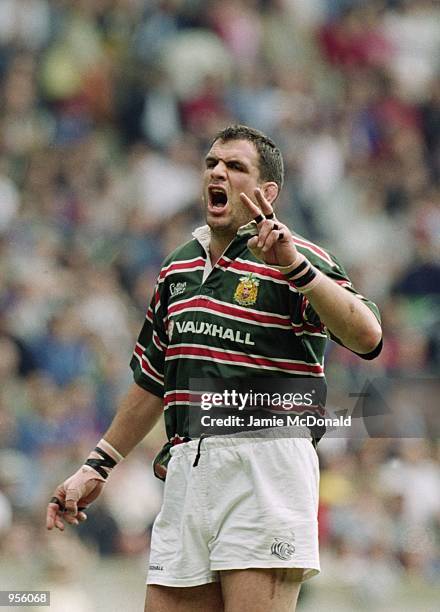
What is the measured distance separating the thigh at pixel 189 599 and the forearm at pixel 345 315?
2.66 ft

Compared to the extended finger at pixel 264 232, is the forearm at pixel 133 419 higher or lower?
lower

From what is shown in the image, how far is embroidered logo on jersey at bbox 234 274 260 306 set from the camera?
342 cm

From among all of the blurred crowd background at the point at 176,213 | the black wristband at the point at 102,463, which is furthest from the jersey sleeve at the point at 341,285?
the blurred crowd background at the point at 176,213

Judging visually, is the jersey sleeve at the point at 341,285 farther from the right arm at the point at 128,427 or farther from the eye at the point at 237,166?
the right arm at the point at 128,427

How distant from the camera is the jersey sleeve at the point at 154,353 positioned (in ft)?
12.4

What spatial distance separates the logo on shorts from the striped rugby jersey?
447mm

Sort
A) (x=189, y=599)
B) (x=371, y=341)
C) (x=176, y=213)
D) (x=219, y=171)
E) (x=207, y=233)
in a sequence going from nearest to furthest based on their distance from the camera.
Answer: (x=371, y=341)
(x=189, y=599)
(x=219, y=171)
(x=207, y=233)
(x=176, y=213)

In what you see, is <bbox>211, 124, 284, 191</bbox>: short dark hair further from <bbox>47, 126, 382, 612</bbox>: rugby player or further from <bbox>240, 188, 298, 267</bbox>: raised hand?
<bbox>240, 188, 298, 267</bbox>: raised hand

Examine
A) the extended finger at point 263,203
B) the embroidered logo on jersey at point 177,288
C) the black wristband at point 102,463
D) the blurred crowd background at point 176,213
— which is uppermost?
the blurred crowd background at point 176,213

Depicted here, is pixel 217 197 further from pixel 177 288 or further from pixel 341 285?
pixel 341 285

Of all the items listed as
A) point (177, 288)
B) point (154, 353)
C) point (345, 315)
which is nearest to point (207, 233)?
point (177, 288)

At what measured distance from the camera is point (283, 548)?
324 centimetres

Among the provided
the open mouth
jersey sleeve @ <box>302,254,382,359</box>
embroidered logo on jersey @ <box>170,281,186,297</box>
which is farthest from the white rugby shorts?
the open mouth

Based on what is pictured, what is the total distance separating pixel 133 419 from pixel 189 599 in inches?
26.2
